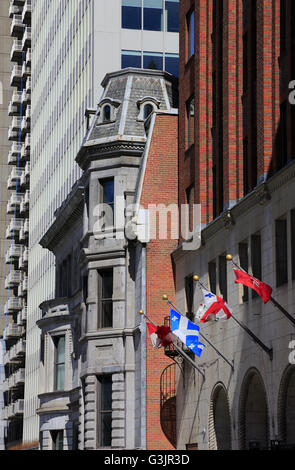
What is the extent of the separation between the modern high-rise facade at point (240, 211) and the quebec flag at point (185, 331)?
1115 millimetres

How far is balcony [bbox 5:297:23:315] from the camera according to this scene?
121519mm

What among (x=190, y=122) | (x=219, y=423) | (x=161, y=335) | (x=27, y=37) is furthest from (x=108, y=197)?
(x=27, y=37)

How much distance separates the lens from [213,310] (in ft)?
128

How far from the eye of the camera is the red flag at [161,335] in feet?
148

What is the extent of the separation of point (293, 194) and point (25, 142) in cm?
8128

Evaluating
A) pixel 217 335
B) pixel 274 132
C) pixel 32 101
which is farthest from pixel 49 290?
pixel 274 132

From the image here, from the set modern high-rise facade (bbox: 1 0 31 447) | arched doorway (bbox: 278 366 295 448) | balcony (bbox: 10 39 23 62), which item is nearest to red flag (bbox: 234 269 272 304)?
arched doorway (bbox: 278 366 295 448)

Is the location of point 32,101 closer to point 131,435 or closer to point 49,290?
point 49,290

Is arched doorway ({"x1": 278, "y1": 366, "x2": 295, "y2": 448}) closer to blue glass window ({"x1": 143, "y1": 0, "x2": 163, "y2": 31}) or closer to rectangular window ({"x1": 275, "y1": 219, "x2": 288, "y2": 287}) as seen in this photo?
rectangular window ({"x1": 275, "y1": 219, "x2": 288, "y2": 287})

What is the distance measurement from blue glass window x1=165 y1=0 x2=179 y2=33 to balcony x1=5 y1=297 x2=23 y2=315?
48616 millimetres

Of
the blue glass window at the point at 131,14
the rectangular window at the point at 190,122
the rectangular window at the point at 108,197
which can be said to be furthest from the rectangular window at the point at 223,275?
the blue glass window at the point at 131,14

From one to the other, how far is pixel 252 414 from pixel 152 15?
44072mm

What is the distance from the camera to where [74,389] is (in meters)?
57.8

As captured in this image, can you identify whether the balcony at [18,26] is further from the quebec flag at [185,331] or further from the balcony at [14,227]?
the quebec flag at [185,331]
